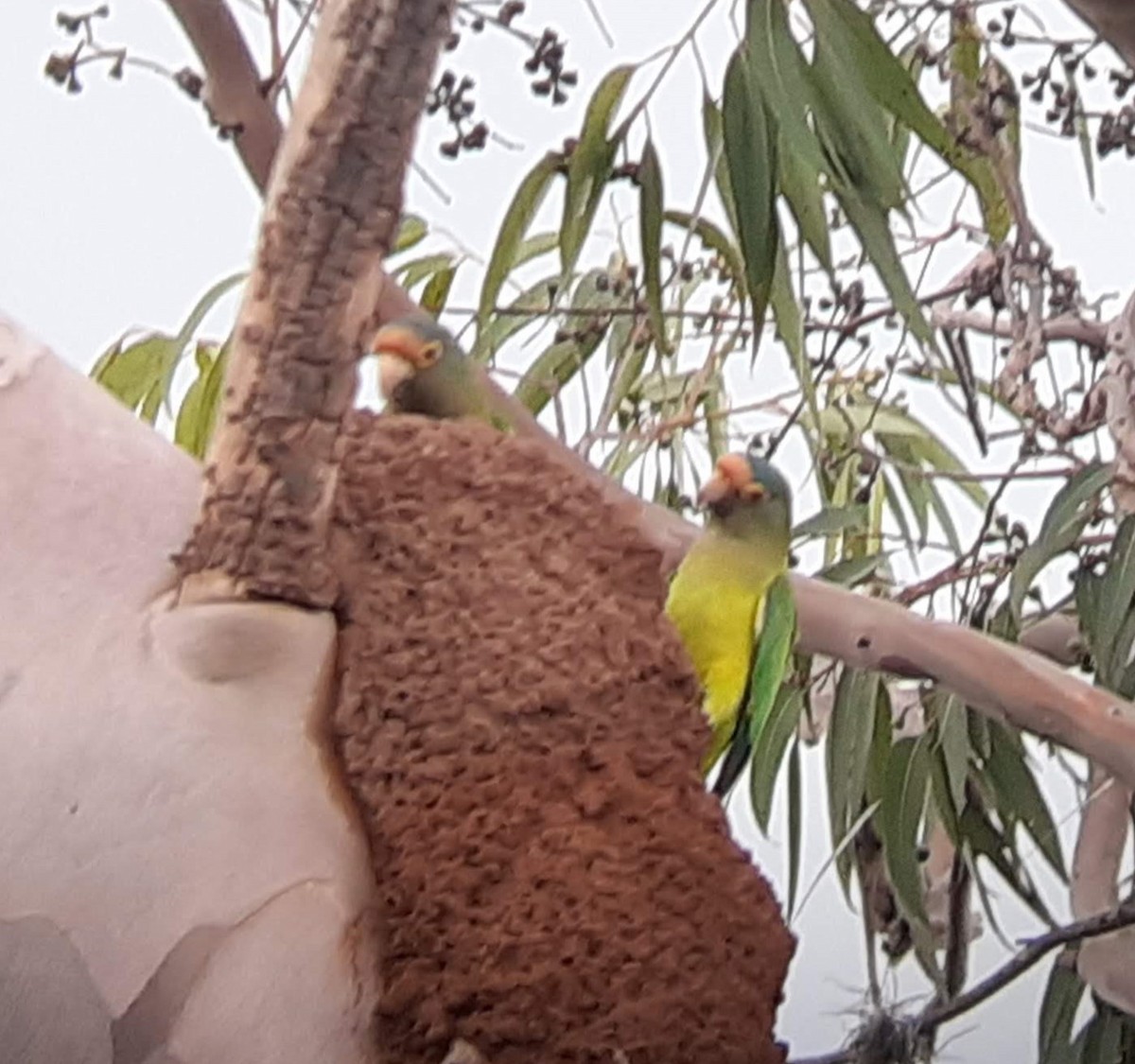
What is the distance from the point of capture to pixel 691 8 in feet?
3.73

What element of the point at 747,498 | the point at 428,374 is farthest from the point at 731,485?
the point at 428,374

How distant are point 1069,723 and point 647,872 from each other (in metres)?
0.45

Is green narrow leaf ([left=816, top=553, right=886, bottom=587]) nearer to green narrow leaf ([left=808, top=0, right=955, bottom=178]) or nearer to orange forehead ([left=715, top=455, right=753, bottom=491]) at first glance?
orange forehead ([left=715, top=455, right=753, bottom=491])

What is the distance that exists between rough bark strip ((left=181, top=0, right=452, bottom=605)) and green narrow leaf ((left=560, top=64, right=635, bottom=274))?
425mm

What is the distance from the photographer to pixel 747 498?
0.85 metres

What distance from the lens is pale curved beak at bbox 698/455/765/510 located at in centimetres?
85

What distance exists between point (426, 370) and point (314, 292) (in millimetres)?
331

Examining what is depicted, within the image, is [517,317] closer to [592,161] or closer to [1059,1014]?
[592,161]

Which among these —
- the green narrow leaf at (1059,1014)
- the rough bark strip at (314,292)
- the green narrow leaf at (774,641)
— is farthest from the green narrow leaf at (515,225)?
the green narrow leaf at (1059,1014)

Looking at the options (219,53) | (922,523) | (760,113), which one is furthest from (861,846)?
(219,53)

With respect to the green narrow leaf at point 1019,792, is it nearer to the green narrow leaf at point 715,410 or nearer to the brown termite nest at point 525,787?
the green narrow leaf at point 715,410

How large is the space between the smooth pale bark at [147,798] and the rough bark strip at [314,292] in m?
0.01

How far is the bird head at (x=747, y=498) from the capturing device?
84cm

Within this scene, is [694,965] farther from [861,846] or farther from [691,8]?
[691,8]
